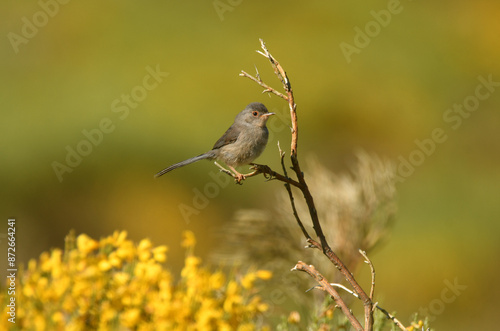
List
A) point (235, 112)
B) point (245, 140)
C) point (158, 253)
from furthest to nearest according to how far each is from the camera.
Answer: point (235, 112) → point (245, 140) → point (158, 253)

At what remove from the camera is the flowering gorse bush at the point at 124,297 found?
2.34 metres

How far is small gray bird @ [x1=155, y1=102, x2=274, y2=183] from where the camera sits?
185 inches

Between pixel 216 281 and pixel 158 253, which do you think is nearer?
pixel 216 281

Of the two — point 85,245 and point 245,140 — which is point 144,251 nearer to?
point 85,245

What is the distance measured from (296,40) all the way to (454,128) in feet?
11.3

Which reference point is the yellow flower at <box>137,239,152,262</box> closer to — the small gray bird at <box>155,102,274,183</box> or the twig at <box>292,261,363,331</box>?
the twig at <box>292,261,363,331</box>

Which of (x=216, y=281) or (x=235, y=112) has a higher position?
(x=235, y=112)

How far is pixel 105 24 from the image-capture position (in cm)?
1258

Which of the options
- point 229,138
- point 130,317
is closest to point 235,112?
point 229,138

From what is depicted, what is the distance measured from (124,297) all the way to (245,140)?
2.49 m

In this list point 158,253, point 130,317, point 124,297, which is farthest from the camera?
point 158,253

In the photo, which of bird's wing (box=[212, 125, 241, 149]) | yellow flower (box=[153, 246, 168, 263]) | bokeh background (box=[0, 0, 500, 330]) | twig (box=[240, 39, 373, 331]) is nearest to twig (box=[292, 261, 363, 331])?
twig (box=[240, 39, 373, 331])

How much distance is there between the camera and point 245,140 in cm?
476

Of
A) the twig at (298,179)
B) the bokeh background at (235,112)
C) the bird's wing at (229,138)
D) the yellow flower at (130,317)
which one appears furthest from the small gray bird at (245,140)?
the bokeh background at (235,112)
